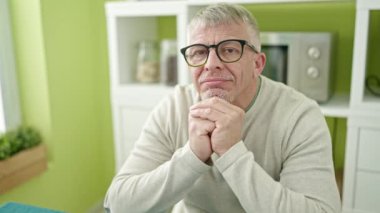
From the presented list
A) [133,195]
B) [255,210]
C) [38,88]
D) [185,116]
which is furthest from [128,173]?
[38,88]

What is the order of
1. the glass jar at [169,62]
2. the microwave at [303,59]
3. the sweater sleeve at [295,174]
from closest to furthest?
the sweater sleeve at [295,174], the microwave at [303,59], the glass jar at [169,62]

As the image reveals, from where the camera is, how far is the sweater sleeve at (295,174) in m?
0.94

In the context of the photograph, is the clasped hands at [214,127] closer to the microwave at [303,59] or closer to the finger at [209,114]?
the finger at [209,114]

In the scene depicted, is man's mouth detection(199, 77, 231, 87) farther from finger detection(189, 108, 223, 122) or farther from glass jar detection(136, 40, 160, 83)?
glass jar detection(136, 40, 160, 83)

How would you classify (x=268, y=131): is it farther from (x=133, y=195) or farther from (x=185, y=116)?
(x=133, y=195)

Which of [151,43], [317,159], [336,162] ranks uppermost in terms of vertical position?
[151,43]

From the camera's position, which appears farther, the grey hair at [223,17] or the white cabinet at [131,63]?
the white cabinet at [131,63]

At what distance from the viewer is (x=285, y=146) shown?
3.58 ft

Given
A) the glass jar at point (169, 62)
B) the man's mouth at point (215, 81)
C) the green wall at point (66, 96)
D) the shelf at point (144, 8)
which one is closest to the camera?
the man's mouth at point (215, 81)

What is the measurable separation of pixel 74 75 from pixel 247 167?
4.86 feet

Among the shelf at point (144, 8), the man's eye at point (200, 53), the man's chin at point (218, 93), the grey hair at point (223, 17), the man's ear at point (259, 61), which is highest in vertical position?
the shelf at point (144, 8)

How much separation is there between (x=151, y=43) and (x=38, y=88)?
647 mm

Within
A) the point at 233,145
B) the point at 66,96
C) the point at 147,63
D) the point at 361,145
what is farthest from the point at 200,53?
the point at 66,96

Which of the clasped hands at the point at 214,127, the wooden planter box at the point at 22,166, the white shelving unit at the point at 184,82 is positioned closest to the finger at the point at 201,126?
the clasped hands at the point at 214,127
